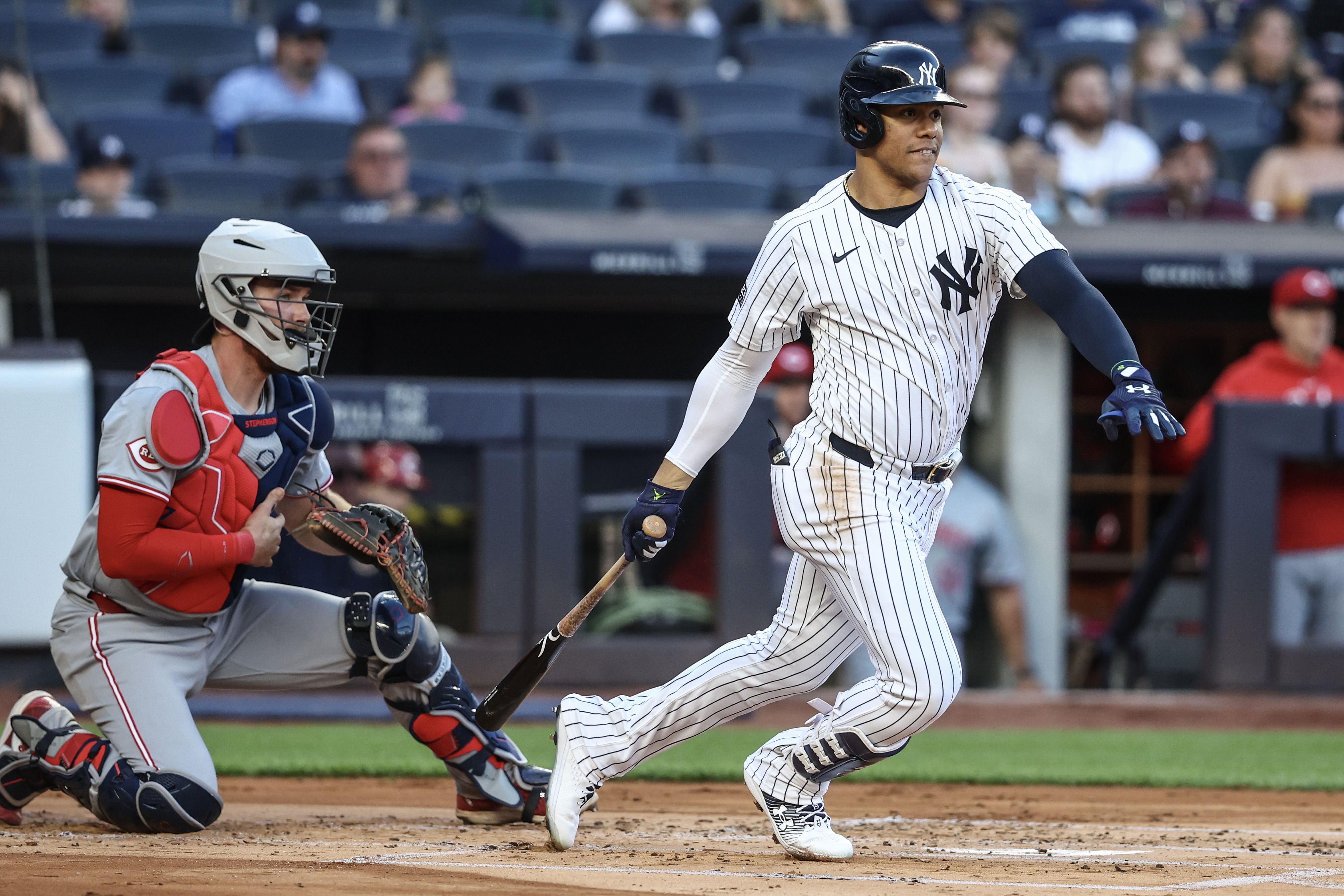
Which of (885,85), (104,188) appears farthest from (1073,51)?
(885,85)

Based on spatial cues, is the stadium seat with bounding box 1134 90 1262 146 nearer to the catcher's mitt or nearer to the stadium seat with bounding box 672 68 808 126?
the stadium seat with bounding box 672 68 808 126

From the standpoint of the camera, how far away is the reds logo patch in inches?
145

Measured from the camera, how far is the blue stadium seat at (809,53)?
977 cm

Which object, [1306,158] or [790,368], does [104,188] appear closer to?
[790,368]

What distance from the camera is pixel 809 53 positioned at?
981 cm

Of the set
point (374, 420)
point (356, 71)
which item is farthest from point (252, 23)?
point (374, 420)

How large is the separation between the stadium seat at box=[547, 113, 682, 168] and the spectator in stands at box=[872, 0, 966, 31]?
2081 mm

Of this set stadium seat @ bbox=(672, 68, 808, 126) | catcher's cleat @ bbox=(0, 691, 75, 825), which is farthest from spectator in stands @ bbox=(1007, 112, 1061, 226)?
catcher's cleat @ bbox=(0, 691, 75, 825)

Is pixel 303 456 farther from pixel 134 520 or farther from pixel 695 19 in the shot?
pixel 695 19

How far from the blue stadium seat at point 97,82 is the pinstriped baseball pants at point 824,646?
6039mm

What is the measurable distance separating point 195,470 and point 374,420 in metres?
2.91

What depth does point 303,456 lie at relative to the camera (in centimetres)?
407

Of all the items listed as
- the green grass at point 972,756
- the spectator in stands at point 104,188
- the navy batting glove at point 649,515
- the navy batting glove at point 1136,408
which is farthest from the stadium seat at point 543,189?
the navy batting glove at point 1136,408

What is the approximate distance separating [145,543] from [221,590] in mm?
266
